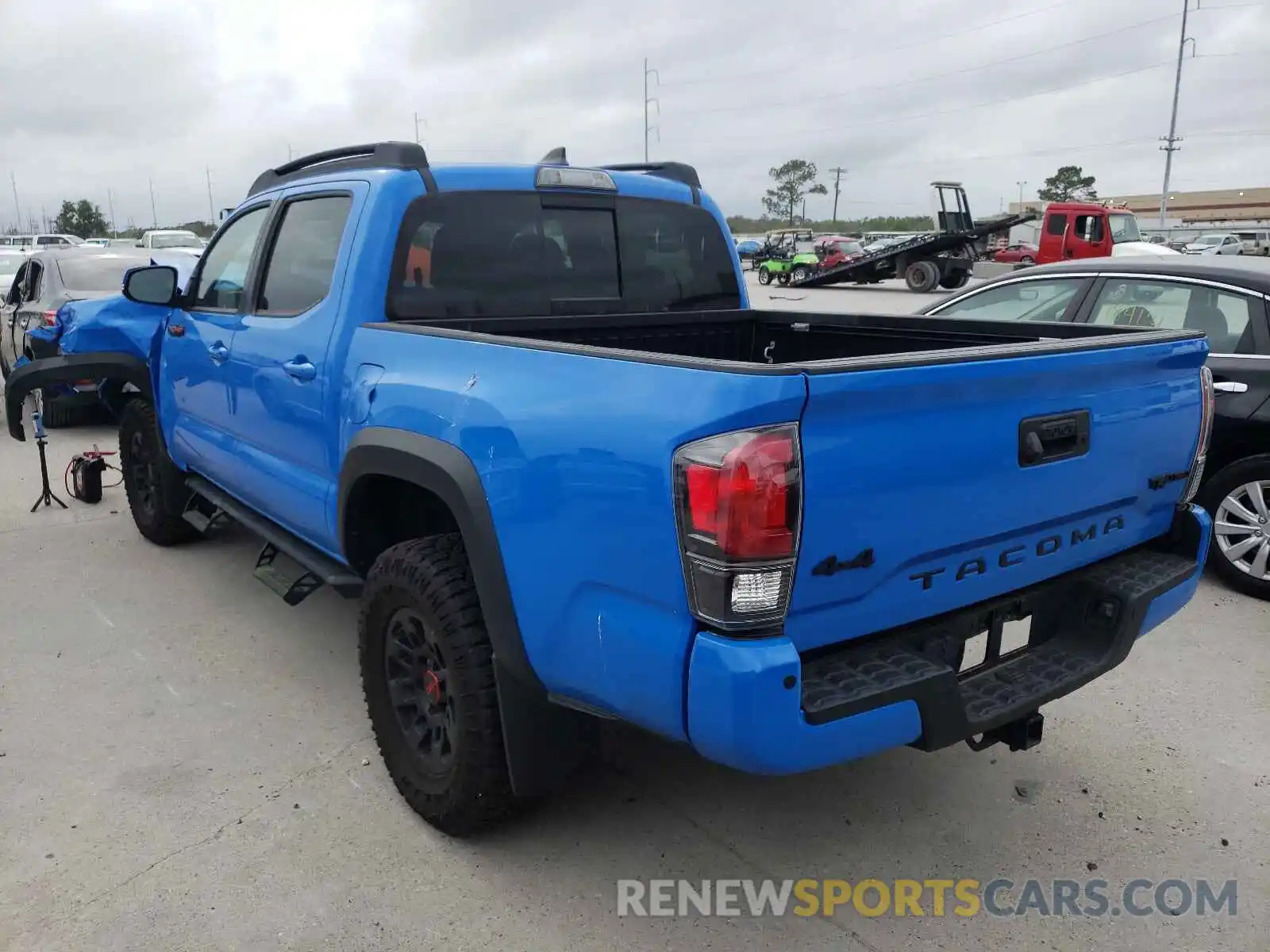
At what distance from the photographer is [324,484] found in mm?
3469

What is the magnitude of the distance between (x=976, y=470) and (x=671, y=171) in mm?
2587

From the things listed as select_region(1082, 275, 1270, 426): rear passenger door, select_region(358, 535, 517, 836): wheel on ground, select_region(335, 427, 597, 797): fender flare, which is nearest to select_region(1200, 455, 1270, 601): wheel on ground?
select_region(1082, 275, 1270, 426): rear passenger door

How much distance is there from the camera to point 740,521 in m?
1.96

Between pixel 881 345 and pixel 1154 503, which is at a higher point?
pixel 881 345

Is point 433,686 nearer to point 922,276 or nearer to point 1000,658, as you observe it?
point 1000,658

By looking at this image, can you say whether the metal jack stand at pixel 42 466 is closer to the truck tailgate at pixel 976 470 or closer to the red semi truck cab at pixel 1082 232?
the truck tailgate at pixel 976 470

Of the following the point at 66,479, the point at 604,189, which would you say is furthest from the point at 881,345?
the point at 66,479

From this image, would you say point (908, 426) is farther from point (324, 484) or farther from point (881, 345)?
point (324, 484)

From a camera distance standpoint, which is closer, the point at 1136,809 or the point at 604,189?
the point at 1136,809

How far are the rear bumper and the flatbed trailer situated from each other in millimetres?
25637

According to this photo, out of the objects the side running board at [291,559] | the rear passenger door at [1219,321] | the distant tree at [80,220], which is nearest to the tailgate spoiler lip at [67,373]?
the side running board at [291,559]

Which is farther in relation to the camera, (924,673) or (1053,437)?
(1053,437)

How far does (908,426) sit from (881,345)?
5.88 feet

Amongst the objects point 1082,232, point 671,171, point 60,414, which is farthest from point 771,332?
point 1082,232
